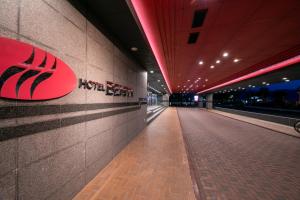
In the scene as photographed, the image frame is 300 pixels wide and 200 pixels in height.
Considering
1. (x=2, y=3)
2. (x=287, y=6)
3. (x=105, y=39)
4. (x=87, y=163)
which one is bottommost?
(x=87, y=163)

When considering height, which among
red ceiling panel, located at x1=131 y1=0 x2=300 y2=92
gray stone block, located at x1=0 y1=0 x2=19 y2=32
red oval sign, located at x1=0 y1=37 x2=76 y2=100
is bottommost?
red oval sign, located at x1=0 y1=37 x2=76 y2=100

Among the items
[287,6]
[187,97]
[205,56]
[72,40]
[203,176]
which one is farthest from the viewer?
[187,97]

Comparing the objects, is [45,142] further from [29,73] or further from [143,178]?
[143,178]

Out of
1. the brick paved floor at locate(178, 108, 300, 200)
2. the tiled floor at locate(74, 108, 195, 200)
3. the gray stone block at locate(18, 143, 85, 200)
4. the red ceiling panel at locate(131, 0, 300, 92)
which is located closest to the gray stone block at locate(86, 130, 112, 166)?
the gray stone block at locate(18, 143, 85, 200)

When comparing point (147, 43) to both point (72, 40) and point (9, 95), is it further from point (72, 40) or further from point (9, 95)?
point (9, 95)

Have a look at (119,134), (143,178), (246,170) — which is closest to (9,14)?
(143,178)

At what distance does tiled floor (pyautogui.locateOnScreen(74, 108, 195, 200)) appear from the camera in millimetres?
2463

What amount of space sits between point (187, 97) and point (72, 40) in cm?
4111

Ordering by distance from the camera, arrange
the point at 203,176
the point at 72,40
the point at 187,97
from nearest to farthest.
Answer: the point at 72,40
the point at 203,176
the point at 187,97

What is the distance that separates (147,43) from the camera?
4.04 m

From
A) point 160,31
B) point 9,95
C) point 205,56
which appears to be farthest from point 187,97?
point 9,95

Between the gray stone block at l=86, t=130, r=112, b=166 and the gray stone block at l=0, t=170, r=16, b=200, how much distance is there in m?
1.27

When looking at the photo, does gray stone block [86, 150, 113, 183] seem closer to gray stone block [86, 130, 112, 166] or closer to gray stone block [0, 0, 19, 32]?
gray stone block [86, 130, 112, 166]

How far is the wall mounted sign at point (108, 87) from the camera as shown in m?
2.62
